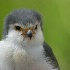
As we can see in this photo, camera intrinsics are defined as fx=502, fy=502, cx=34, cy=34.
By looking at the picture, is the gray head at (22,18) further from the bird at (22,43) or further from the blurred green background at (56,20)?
the blurred green background at (56,20)

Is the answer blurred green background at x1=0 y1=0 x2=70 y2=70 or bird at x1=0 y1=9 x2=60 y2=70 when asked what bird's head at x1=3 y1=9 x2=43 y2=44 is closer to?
bird at x1=0 y1=9 x2=60 y2=70

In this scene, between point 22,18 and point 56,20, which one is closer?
point 22,18

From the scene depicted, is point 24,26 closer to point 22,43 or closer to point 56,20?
point 22,43

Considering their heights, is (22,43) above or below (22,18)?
below

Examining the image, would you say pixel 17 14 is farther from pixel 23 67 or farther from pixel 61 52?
pixel 61 52

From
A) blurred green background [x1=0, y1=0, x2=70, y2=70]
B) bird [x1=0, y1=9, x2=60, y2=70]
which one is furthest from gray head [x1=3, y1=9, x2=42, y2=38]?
blurred green background [x1=0, y1=0, x2=70, y2=70]

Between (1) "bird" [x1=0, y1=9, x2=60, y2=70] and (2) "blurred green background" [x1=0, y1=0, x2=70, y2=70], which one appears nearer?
(1) "bird" [x1=0, y1=9, x2=60, y2=70]

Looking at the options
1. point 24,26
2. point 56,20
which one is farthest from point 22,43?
point 56,20
